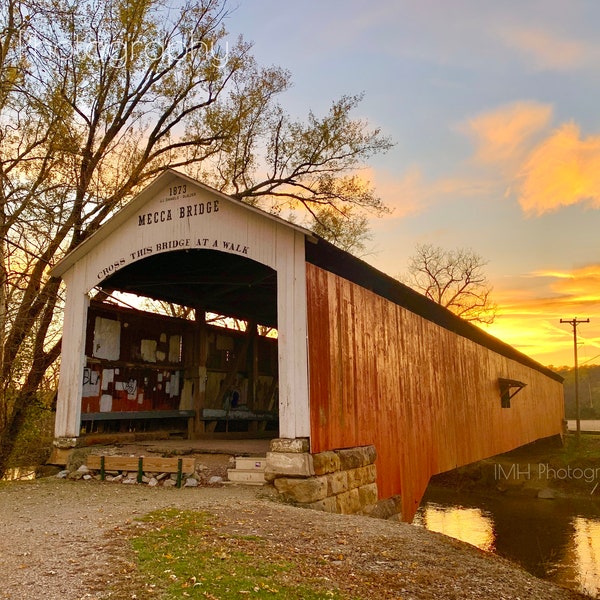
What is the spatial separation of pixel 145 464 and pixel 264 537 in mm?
3585

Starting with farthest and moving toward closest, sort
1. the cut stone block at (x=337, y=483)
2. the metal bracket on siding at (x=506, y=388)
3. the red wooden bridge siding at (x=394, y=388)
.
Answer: the metal bracket on siding at (x=506, y=388) < the red wooden bridge siding at (x=394, y=388) < the cut stone block at (x=337, y=483)

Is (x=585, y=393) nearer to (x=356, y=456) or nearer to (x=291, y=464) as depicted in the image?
(x=356, y=456)

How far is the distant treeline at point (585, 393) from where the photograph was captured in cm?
6109

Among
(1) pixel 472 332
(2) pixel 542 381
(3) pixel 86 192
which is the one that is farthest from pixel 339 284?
(2) pixel 542 381

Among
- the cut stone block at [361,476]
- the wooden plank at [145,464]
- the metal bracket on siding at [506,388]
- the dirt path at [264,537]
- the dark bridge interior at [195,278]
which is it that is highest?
the dark bridge interior at [195,278]

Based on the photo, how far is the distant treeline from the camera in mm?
61094

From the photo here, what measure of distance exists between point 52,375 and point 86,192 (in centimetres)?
442

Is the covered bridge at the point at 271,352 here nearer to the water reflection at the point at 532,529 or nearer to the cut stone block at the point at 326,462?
the cut stone block at the point at 326,462

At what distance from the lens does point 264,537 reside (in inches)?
199

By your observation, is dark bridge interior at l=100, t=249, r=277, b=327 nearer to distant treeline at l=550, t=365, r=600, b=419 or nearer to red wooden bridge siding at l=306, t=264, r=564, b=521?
red wooden bridge siding at l=306, t=264, r=564, b=521

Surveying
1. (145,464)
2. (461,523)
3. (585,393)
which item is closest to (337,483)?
(145,464)

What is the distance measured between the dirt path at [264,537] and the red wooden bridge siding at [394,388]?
1.69 metres

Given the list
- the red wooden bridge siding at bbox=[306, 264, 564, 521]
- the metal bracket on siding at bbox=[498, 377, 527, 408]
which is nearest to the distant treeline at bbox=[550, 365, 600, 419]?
the metal bracket on siding at bbox=[498, 377, 527, 408]

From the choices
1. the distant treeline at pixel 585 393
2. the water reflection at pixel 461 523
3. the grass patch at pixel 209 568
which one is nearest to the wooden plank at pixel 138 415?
the grass patch at pixel 209 568
